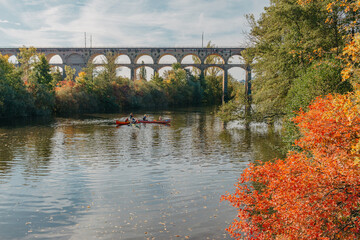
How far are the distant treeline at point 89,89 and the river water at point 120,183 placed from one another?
45.9 feet

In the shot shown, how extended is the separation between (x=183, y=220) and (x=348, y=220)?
14.1 feet

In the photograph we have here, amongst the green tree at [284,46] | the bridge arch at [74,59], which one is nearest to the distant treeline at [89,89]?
the bridge arch at [74,59]

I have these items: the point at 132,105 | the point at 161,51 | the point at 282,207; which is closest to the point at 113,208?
the point at 282,207

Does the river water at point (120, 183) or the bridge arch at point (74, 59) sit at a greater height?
the bridge arch at point (74, 59)

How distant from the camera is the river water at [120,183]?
852 centimetres

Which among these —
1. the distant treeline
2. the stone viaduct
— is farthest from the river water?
the stone viaduct

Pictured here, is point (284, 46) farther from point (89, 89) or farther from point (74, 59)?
point (74, 59)

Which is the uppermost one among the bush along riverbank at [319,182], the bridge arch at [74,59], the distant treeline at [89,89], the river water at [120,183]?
the bridge arch at [74,59]

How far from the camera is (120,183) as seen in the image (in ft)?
40.7

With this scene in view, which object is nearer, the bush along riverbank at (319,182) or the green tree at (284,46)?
the bush along riverbank at (319,182)

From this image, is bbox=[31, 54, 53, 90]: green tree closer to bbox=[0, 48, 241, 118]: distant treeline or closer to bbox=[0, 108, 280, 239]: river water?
bbox=[0, 48, 241, 118]: distant treeline

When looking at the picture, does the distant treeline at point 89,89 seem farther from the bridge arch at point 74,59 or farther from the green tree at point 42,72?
the bridge arch at point 74,59

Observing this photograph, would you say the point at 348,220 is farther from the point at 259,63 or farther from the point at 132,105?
the point at 132,105

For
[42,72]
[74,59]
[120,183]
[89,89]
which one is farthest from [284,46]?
[74,59]
